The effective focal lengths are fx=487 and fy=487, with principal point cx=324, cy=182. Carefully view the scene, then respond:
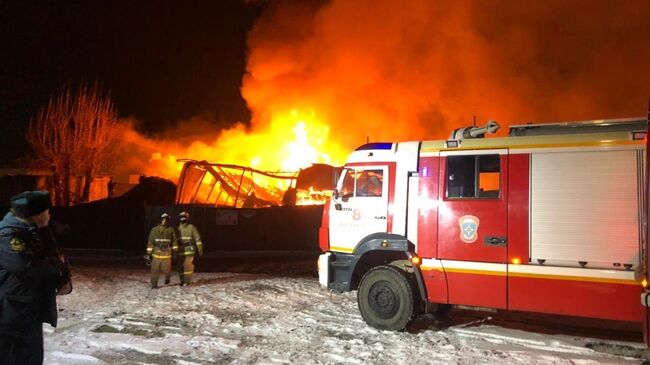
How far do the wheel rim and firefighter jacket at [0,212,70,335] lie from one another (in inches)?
180

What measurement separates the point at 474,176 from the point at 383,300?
2.20 meters

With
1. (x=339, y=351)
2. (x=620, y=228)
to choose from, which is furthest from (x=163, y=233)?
(x=620, y=228)

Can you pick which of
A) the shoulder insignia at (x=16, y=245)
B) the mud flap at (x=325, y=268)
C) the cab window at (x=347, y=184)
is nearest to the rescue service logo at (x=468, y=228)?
the cab window at (x=347, y=184)

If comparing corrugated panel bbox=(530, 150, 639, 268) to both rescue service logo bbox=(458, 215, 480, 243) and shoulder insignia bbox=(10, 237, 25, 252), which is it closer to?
rescue service logo bbox=(458, 215, 480, 243)

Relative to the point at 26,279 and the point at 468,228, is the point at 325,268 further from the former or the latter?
the point at 26,279

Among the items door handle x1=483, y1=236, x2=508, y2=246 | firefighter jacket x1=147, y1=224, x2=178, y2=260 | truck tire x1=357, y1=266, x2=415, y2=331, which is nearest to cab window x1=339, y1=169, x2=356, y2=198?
truck tire x1=357, y1=266, x2=415, y2=331

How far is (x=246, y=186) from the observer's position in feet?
74.9

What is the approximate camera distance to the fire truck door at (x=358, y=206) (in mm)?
7348

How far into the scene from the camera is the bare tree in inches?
1126

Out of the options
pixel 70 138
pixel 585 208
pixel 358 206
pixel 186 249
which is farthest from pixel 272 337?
pixel 70 138

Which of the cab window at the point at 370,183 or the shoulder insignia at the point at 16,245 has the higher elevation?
the cab window at the point at 370,183

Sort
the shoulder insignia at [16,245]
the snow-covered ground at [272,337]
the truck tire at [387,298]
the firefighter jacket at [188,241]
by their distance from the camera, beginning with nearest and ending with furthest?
1. the shoulder insignia at [16,245]
2. the snow-covered ground at [272,337]
3. the truck tire at [387,298]
4. the firefighter jacket at [188,241]

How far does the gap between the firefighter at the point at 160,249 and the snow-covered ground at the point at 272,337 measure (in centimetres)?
105

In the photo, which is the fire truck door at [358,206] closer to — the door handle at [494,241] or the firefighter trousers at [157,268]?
the door handle at [494,241]
